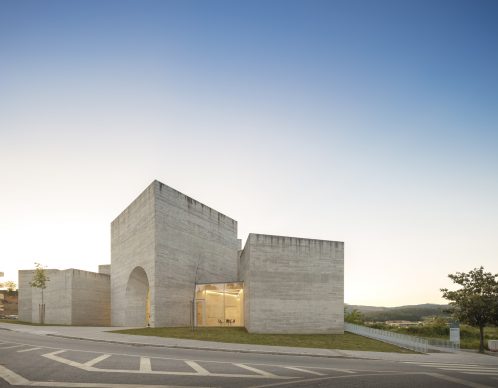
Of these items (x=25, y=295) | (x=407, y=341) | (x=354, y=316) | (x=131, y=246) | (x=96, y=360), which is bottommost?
(x=354, y=316)

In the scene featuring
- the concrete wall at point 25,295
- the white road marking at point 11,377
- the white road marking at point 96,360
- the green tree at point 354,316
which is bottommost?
the green tree at point 354,316

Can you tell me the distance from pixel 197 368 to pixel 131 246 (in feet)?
109

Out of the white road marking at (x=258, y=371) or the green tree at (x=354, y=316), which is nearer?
the white road marking at (x=258, y=371)

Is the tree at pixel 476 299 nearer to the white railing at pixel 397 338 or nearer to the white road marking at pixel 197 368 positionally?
the white railing at pixel 397 338

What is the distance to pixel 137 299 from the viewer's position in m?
44.0

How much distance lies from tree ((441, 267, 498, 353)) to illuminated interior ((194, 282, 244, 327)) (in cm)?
1837

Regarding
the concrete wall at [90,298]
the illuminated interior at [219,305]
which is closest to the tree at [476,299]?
the illuminated interior at [219,305]

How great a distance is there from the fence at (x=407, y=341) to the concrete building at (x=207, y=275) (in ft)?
6.85

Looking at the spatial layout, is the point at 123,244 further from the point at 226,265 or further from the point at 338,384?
the point at 338,384

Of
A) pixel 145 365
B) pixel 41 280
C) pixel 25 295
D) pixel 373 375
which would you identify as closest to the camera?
pixel 373 375

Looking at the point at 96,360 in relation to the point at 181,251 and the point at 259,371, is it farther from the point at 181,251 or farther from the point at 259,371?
the point at 181,251

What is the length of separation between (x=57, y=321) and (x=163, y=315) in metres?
20.6

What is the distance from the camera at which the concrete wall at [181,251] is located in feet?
125

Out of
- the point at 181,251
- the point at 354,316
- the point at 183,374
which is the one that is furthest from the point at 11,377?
the point at 354,316
